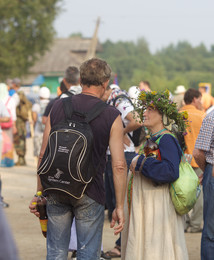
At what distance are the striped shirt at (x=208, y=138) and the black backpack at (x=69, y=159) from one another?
1.38 metres

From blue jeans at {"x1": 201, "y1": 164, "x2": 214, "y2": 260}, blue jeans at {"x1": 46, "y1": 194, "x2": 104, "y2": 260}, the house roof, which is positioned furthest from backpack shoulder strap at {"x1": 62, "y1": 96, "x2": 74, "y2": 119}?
the house roof

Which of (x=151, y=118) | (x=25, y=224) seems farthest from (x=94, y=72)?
(x=25, y=224)

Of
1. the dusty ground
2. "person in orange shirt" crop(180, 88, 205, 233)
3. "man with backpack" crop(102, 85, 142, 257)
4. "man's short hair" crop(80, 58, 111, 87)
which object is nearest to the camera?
"man's short hair" crop(80, 58, 111, 87)

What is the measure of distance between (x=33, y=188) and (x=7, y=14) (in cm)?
3769

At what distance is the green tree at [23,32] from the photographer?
4812 cm

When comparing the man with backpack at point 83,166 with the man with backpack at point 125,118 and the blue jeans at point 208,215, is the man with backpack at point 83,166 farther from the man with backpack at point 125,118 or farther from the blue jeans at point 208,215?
the man with backpack at point 125,118

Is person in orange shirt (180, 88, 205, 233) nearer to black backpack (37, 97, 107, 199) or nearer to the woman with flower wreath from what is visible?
the woman with flower wreath

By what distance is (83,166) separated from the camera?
3.84m

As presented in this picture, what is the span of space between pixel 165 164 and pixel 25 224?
431 cm

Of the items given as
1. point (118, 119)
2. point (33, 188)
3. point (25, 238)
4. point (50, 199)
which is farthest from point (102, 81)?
point (33, 188)

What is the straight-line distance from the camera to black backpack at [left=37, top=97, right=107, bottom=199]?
3814 mm

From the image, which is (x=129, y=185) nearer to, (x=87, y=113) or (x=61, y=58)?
(x=87, y=113)

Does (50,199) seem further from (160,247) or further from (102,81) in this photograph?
(160,247)

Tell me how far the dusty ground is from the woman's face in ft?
7.65
